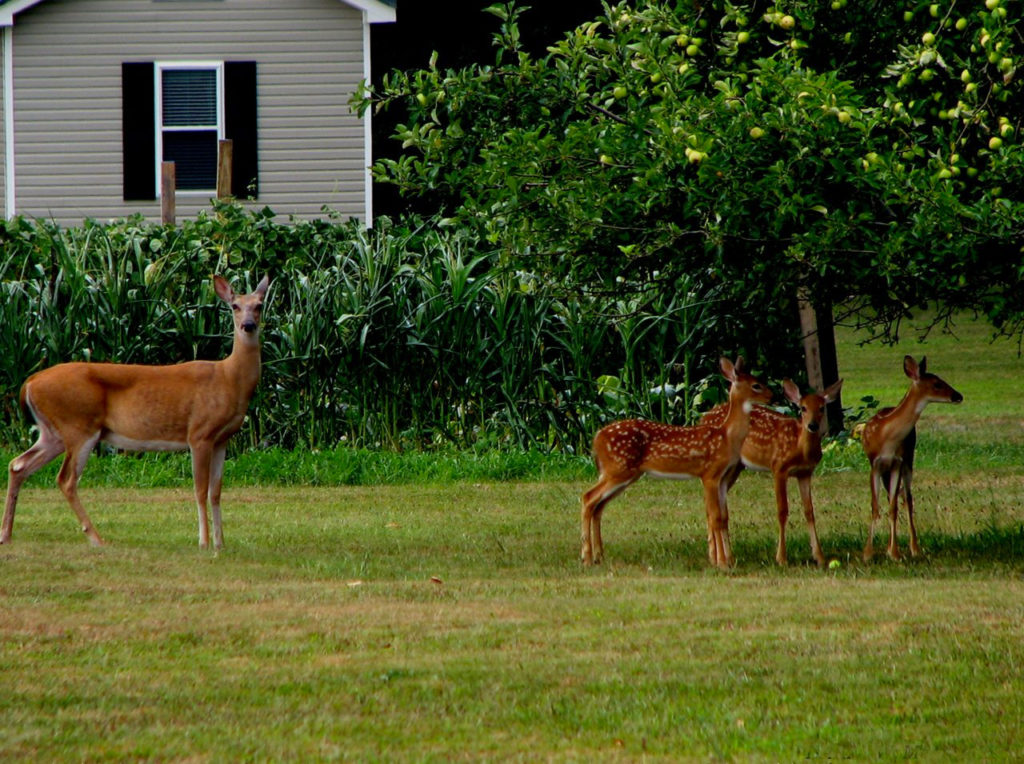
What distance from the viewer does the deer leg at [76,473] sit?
10656 millimetres

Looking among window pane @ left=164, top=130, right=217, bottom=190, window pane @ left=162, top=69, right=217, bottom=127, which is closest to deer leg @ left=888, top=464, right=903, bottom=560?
window pane @ left=164, top=130, right=217, bottom=190

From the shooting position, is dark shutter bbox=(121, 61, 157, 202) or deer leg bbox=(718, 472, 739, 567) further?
dark shutter bbox=(121, 61, 157, 202)

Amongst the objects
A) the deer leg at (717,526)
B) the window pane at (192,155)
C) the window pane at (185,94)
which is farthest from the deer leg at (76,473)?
the window pane at (185,94)

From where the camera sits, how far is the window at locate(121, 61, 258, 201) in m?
23.2

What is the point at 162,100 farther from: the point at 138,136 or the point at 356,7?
the point at 356,7

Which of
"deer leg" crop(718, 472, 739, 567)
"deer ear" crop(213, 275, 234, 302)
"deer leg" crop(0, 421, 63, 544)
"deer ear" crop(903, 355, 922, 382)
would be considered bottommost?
"deer leg" crop(718, 472, 739, 567)

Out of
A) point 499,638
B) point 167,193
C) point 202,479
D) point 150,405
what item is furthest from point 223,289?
point 167,193

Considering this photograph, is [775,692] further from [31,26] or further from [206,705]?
[31,26]

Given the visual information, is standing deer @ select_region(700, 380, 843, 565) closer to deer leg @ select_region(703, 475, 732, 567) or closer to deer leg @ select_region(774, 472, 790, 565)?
deer leg @ select_region(774, 472, 790, 565)

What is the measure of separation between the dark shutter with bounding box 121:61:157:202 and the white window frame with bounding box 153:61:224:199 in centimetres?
8

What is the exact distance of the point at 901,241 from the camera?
8.94 metres

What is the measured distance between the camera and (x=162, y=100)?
2352 cm

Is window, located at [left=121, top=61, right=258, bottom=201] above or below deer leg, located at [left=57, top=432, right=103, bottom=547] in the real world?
above

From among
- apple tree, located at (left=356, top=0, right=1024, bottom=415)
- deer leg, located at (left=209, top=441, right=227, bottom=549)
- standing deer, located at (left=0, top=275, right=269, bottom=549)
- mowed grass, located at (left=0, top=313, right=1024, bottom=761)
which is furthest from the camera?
standing deer, located at (left=0, top=275, right=269, bottom=549)
